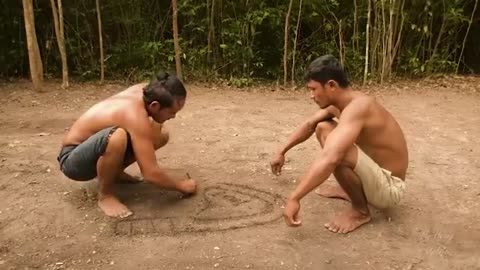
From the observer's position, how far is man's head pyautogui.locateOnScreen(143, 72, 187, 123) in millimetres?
3094

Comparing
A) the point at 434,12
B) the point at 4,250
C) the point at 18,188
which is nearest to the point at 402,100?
the point at 434,12

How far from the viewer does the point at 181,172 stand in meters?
3.93

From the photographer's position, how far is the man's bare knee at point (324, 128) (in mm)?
3181

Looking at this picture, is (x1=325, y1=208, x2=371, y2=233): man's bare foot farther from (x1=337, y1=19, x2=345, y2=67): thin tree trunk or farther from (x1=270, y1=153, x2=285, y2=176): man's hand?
(x1=337, y1=19, x2=345, y2=67): thin tree trunk

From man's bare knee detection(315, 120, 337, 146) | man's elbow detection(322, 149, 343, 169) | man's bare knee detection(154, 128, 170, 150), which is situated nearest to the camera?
man's elbow detection(322, 149, 343, 169)

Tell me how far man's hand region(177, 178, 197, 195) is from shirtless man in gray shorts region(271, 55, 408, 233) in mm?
754

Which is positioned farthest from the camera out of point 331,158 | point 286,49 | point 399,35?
point 399,35

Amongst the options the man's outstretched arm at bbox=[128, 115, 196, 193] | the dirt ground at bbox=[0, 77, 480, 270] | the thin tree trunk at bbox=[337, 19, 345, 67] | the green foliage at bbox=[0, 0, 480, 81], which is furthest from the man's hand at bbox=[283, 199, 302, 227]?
the thin tree trunk at bbox=[337, 19, 345, 67]

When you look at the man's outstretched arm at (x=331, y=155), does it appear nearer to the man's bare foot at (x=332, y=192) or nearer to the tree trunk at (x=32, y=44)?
the man's bare foot at (x=332, y=192)

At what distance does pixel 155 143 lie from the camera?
3.48 m

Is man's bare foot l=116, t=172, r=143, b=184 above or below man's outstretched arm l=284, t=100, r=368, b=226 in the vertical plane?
below

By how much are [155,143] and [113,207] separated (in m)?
0.46

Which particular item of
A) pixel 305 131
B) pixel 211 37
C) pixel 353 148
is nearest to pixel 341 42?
pixel 211 37

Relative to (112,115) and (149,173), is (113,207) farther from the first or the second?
(112,115)
